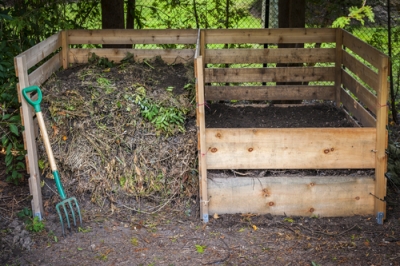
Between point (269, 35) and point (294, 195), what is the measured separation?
94.8 inches

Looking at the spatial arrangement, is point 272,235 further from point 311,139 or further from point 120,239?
point 120,239

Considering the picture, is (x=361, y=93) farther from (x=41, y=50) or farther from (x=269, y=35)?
(x=41, y=50)

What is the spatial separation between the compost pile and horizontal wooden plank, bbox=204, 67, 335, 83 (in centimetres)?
143

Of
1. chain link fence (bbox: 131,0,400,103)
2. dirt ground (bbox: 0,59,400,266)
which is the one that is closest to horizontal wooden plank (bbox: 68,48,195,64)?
dirt ground (bbox: 0,59,400,266)

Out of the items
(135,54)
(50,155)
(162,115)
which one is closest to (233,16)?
(135,54)

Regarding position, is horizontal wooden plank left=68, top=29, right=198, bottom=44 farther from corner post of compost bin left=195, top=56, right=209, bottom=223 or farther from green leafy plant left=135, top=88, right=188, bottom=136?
corner post of compost bin left=195, top=56, right=209, bottom=223

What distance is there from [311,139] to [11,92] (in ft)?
10.2

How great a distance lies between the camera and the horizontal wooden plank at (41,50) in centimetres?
548

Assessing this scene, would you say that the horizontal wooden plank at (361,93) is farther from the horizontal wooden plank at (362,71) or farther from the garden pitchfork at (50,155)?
the garden pitchfork at (50,155)

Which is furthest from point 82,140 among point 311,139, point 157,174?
point 311,139

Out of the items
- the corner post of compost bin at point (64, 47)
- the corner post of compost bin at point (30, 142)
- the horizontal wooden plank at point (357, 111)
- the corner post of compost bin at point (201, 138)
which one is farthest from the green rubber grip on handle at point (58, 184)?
the horizontal wooden plank at point (357, 111)

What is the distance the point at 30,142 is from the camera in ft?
17.7

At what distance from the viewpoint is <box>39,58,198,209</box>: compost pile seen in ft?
18.8

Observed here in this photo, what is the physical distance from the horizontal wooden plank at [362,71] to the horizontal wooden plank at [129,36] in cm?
187
